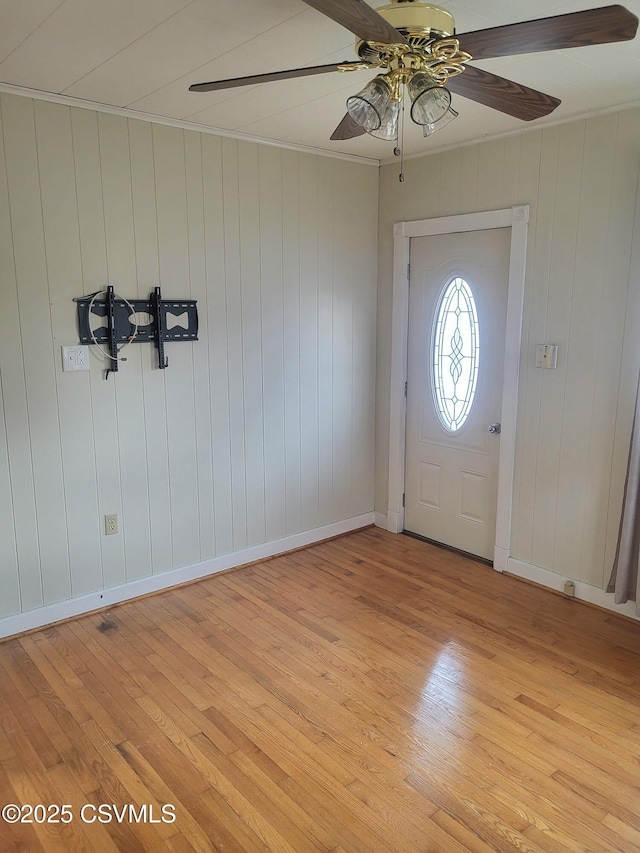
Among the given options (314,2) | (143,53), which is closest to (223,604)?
(143,53)

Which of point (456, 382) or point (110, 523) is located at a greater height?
point (456, 382)

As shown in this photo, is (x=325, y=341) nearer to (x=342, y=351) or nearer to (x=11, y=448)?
(x=342, y=351)

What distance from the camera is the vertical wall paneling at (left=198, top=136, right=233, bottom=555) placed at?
11.7 ft

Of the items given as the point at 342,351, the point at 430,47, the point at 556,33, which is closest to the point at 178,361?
the point at 342,351

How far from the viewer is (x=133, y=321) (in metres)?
3.35

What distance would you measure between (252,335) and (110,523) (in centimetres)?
136

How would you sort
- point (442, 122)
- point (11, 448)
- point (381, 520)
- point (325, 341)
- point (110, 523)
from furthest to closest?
1. point (381, 520)
2. point (325, 341)
3. point (110, 523)
4. point (11, 448)
5. point (442, 122)

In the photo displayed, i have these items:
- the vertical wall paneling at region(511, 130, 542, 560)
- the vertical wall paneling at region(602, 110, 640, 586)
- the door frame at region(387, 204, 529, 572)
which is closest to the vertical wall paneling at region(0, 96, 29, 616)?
the door frame at region(387, 204, 529, 572)

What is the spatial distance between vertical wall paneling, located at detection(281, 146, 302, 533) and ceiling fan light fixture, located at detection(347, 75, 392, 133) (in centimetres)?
216

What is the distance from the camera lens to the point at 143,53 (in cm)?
242

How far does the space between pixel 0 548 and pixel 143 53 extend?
229cm

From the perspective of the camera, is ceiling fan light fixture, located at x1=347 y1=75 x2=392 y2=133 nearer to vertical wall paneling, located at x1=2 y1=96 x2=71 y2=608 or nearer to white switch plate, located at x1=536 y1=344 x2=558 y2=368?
vertical wall paneling, located at x1=2 y1=96 x2=71 y2=608

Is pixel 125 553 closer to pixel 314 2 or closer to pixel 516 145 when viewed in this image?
pixel 314 2

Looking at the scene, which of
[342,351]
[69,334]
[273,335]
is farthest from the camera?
[342,351]
